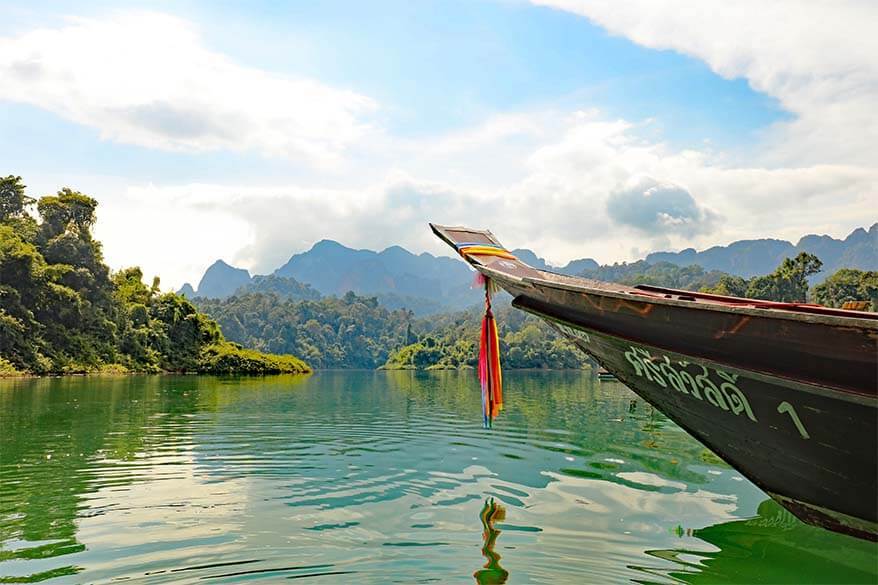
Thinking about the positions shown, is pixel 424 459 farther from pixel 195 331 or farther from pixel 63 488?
pixel 195 331

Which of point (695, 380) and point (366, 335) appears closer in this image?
point (695, 380)

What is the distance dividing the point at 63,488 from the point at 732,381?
7.38m

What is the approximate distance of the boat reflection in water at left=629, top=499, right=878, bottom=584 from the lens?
Answer: 188 inches

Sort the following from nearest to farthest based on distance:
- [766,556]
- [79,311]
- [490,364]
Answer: [766,556], [490,364], [79,311]

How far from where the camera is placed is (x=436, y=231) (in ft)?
22.0

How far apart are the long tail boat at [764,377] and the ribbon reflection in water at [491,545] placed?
197 centimetres

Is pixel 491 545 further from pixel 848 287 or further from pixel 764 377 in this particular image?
pixel 848 287

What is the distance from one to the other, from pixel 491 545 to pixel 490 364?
5.45 ft

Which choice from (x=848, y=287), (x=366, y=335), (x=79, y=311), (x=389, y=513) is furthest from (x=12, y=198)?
(x=366, y=335)

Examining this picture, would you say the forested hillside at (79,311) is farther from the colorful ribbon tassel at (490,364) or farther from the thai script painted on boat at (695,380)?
the thai script painted on boat at (695,380)

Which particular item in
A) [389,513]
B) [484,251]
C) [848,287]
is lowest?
[389,513]

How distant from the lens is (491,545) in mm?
5359

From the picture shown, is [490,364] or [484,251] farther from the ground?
[484,251]

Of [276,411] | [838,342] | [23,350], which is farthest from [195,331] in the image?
[838,342]
